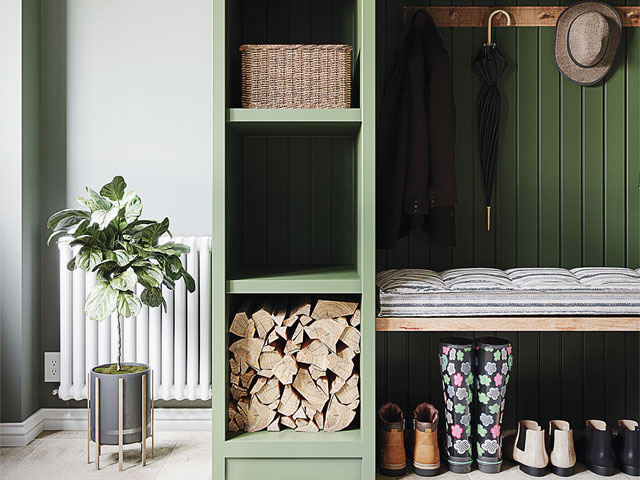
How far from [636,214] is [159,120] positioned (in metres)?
2.21

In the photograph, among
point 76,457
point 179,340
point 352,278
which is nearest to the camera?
point 352,278

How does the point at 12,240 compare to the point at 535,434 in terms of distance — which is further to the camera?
the point at 12,240

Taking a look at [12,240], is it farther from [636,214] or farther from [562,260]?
[636,214]

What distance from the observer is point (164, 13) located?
9.03 ft

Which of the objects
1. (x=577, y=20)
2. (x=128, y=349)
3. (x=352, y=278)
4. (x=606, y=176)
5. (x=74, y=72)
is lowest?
(x=128, y=349)

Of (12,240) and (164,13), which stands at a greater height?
(164,13)

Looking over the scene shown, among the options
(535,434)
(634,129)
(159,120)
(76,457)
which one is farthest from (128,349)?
(634,129)

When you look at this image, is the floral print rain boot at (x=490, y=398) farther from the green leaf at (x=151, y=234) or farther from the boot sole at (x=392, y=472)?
the green leaf at (x=151, y=234)

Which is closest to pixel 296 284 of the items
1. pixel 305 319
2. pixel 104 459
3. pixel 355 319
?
pixel 305 319

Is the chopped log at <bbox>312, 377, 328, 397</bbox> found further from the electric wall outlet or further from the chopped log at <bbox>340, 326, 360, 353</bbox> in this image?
the electric wall outlet

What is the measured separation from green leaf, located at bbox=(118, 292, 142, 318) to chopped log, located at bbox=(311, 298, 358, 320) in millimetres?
703

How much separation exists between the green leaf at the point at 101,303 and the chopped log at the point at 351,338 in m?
0.88

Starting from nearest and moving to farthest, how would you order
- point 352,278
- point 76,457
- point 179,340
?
point 352,278 < point 76,457 < point 179,340

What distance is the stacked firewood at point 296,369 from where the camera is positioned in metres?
2.18
